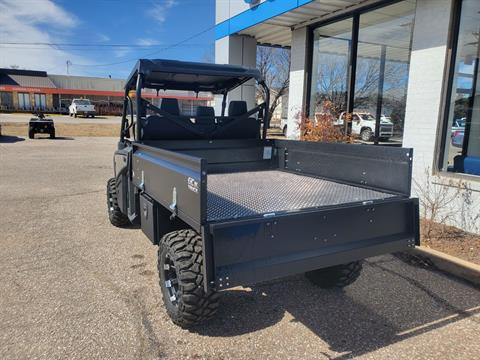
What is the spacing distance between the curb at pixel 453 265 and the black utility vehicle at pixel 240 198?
4.21 ft

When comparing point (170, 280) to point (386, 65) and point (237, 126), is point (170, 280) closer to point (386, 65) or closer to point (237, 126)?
point (237, 126)

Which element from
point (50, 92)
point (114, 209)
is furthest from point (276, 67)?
point (50, 92)

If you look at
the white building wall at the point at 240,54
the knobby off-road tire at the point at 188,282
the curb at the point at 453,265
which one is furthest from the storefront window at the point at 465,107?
the white building wall at the point at 240,54

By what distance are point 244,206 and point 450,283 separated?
98.4 inches

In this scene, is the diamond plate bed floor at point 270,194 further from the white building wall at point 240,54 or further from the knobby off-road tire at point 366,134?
the white building wall at point 240,54

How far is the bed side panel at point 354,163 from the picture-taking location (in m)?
3.36

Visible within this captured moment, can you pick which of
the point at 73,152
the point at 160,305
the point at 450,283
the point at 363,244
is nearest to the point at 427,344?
the point at 363,244

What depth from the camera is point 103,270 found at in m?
4.21

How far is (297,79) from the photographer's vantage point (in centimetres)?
988

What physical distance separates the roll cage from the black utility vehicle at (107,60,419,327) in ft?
0.05

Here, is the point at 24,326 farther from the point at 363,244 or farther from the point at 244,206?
the point at 363,244

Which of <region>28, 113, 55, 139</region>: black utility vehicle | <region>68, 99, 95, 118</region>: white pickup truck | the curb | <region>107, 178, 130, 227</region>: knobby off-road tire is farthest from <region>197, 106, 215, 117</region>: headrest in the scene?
<region>68, 99, 95, 118</region>: white pickup truck

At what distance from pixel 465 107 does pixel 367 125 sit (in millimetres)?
2210

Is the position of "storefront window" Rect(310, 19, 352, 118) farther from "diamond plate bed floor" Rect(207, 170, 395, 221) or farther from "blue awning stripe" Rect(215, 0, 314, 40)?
"diamond plate bed floor" Rect(207, 170, 395, 221)
